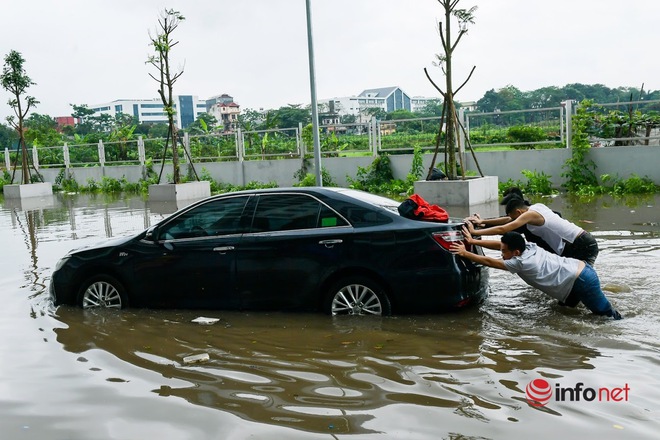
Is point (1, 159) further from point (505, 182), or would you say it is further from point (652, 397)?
point (652, 397)

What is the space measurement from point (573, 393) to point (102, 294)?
5353 mm

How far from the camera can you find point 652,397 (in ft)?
15.6

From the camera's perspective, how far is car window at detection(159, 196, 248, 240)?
7.66 metres

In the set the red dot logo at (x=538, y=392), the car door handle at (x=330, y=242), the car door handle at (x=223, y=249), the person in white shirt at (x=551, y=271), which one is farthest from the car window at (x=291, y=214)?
the red dot logo at (x=538, y=392)

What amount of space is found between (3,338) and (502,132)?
16.2 metres

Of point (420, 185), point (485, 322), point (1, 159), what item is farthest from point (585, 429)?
point (1, 159)

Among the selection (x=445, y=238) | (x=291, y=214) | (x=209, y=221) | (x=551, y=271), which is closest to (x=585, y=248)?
(x=551, y=271)

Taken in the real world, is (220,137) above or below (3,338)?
above

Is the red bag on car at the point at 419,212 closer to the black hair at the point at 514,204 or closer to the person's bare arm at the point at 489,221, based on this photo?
the person's bare arm at the point at 489,221

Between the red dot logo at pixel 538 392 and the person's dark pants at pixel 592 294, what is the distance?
5.97 ft

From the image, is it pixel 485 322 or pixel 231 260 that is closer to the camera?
pixel 485 322

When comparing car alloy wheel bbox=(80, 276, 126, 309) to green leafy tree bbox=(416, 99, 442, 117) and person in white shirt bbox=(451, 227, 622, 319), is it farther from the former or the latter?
green leafy tree bbox=(416, 99, 442, 117)

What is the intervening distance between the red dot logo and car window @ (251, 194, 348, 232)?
2.68 meters

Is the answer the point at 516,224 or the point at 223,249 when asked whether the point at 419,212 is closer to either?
the point at 516,224
